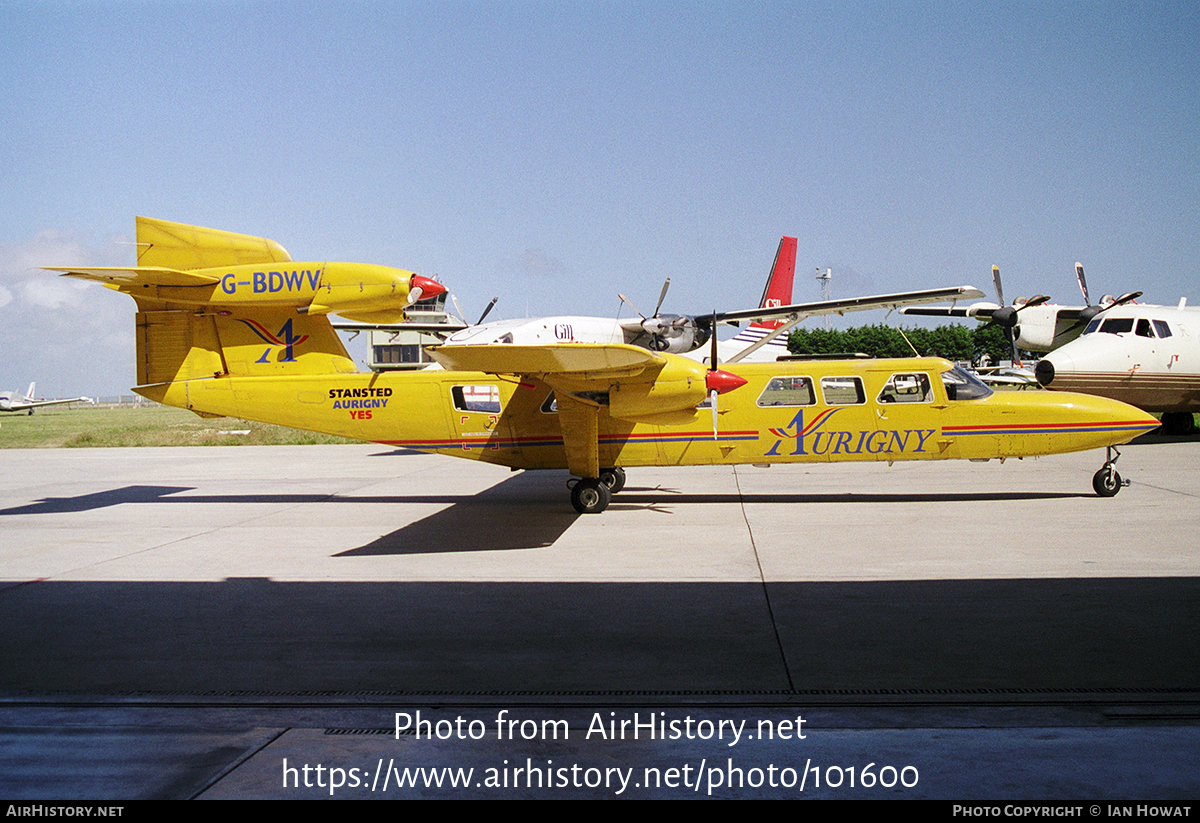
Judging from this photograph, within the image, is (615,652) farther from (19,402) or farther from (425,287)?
(19,402)

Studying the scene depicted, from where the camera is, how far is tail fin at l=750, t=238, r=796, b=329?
3259 cm

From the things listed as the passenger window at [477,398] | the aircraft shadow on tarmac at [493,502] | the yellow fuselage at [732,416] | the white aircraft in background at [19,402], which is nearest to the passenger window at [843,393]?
the yellow fuselage at [732,416]

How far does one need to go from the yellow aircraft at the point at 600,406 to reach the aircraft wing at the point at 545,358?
1088 mm

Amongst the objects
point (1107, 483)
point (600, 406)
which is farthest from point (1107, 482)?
point (600, 406)

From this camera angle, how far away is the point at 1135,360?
19.9m

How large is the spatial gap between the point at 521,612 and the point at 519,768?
3057 millimetres

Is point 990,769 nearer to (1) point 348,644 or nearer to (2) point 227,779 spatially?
(2) point 227,779

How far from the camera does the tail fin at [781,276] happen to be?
3259 cm

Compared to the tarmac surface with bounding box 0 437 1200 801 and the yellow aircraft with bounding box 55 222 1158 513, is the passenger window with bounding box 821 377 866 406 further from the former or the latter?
the tarmac surface with bounding box 0 437 1200 801

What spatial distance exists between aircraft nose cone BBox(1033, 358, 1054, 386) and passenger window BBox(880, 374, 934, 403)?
8648 millimetres

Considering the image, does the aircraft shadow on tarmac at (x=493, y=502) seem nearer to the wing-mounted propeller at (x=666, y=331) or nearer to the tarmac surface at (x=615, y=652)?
the tarmac surface at (x=615, y=652)

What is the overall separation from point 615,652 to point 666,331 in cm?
1757

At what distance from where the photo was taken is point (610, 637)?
6188 millimetres

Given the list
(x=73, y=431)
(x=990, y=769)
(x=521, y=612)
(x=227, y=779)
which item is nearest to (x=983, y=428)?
(x=521, y=612)
